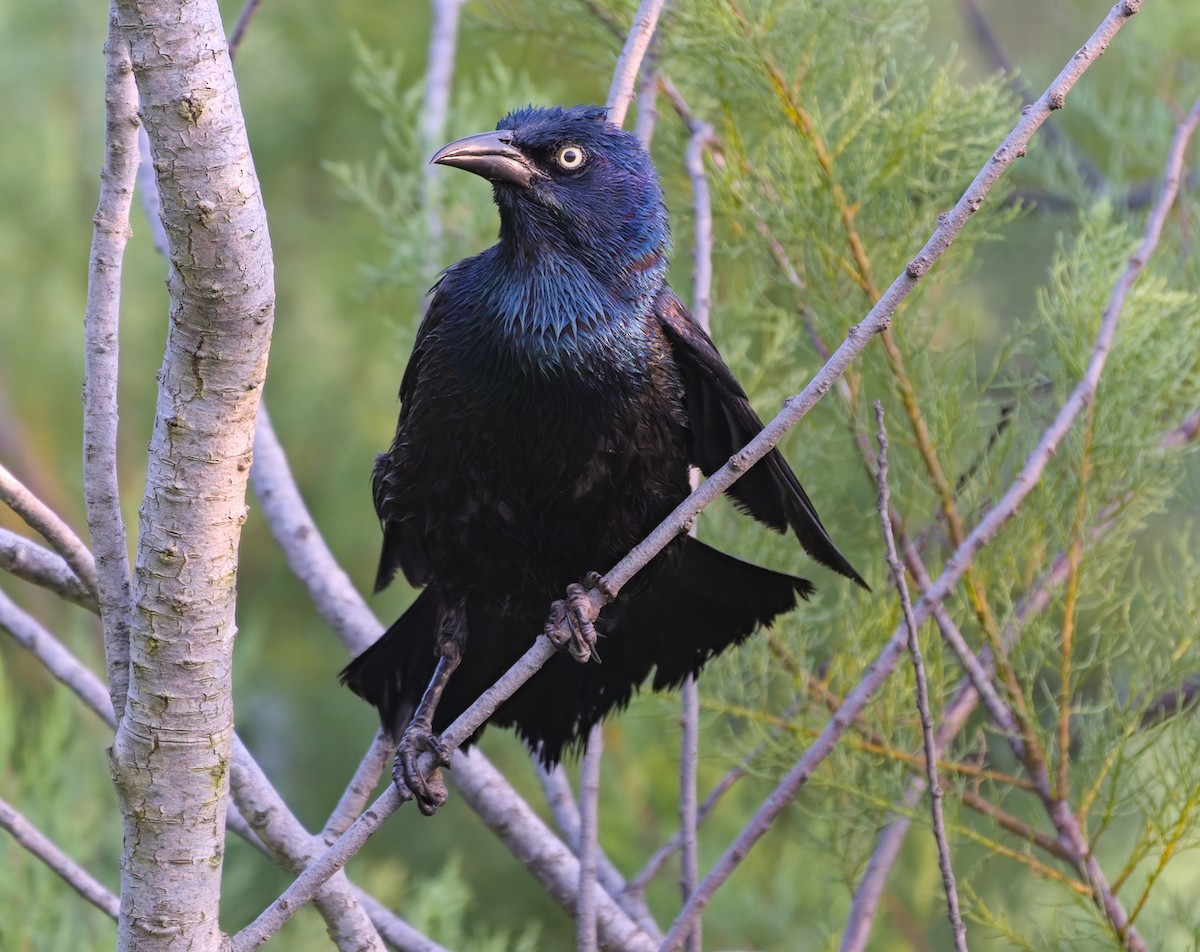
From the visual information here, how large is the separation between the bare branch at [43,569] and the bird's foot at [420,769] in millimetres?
606

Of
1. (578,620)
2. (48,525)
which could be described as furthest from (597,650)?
(48,525)

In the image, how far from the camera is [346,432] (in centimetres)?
598

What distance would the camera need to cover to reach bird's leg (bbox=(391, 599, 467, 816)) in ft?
7.95

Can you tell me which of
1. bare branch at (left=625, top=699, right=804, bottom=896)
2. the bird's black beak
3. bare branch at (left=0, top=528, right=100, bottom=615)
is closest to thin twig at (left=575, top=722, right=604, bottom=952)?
bare branch at (left=625, top=699, right=804, bottom=896)

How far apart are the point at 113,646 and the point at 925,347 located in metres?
1.55

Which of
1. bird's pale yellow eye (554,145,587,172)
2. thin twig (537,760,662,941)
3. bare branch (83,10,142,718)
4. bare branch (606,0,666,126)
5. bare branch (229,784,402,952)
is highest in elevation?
bare branch (606,0,666,126)

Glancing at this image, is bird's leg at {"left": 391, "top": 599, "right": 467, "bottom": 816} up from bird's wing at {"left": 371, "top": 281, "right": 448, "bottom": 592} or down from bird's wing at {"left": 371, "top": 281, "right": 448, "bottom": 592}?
down

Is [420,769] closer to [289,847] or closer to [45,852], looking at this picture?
[289,847]

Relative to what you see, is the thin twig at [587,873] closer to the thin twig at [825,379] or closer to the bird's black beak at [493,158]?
the thin twig at [825,379]

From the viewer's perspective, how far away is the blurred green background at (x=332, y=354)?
140 inches

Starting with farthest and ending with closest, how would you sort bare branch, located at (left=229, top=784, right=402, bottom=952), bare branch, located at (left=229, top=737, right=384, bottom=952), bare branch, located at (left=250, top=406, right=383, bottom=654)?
bare branch, located at (left=250, top=406, right=383, bottom=654)
bare branch, located at (left=229, top=737, right=384, bottom=952)
bare branch, located at (left=229, top=784, right=402, bottom=952)

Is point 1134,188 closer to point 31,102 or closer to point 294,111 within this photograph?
point 294,111

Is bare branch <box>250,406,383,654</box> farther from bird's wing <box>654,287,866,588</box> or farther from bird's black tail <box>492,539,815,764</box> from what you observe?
bird's wing <box>654,287,866,588</box>

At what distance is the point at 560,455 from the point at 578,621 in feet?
0.91
